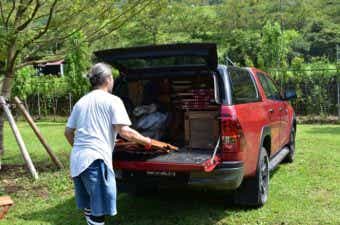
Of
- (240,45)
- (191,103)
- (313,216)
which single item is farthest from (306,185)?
(240,45)

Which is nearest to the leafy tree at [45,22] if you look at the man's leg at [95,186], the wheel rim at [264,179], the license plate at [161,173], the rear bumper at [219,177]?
the license plate at [161,173]

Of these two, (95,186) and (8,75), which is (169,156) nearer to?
(95,186)

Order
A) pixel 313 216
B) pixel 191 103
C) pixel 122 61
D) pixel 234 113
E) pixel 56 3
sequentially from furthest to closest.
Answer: pixel 56 3, pixel 191 103, pixel 122 61, pixel 313 216, pixel 234 113

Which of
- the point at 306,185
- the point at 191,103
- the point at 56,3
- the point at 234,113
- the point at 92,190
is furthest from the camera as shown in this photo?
the point at 56,3

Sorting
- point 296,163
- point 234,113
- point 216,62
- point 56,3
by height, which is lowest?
point 296,163

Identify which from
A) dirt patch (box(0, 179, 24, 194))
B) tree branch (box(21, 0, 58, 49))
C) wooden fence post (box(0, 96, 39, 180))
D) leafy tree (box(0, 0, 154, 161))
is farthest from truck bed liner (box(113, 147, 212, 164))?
tree branch (box(21, 0, 58, 49))

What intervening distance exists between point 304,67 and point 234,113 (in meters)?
14.7

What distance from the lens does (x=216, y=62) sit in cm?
607

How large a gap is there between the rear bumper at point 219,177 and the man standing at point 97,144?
1.21 m

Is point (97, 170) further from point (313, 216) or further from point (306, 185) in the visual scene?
point (306, 185)

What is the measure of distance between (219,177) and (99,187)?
1.60m

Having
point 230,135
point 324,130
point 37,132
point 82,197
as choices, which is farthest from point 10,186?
point 324,130

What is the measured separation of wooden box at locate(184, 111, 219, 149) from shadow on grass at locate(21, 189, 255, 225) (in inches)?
32.5

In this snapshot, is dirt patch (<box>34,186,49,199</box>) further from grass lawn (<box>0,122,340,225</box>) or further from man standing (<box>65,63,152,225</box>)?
man standing (<box>65,63,152,225</box>)
